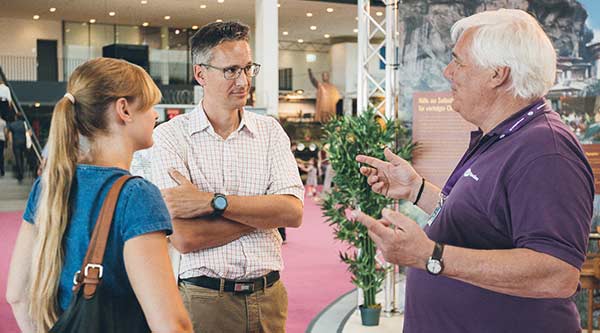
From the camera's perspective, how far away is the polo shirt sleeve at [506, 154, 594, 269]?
174 cm

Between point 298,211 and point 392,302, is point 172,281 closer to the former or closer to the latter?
point 298,211

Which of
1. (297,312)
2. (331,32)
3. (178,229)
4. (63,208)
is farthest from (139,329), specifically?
(331,32)

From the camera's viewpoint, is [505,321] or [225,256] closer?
[505,321]

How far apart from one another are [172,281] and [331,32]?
100 feet

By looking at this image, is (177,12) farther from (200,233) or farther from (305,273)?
(200,233)

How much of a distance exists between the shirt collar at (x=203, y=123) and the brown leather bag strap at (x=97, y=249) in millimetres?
1001

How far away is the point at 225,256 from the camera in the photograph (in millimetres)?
2604

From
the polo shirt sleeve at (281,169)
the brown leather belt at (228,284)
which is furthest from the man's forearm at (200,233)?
the polo shirt sleeve at (281,169)

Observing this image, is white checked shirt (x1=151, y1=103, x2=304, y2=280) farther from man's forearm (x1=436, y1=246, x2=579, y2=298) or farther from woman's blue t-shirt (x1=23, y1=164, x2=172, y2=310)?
man's forearm (x1=436, y1=246, x2=579, y2=298)

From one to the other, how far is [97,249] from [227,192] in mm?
1034

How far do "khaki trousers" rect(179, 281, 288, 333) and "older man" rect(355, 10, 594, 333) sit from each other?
614 mm

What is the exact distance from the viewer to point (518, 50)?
1.92 meters

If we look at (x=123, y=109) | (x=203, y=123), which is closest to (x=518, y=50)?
(x=123, y=109)

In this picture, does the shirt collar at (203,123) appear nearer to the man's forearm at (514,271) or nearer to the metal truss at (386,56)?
the man's forearm at (514,271)
